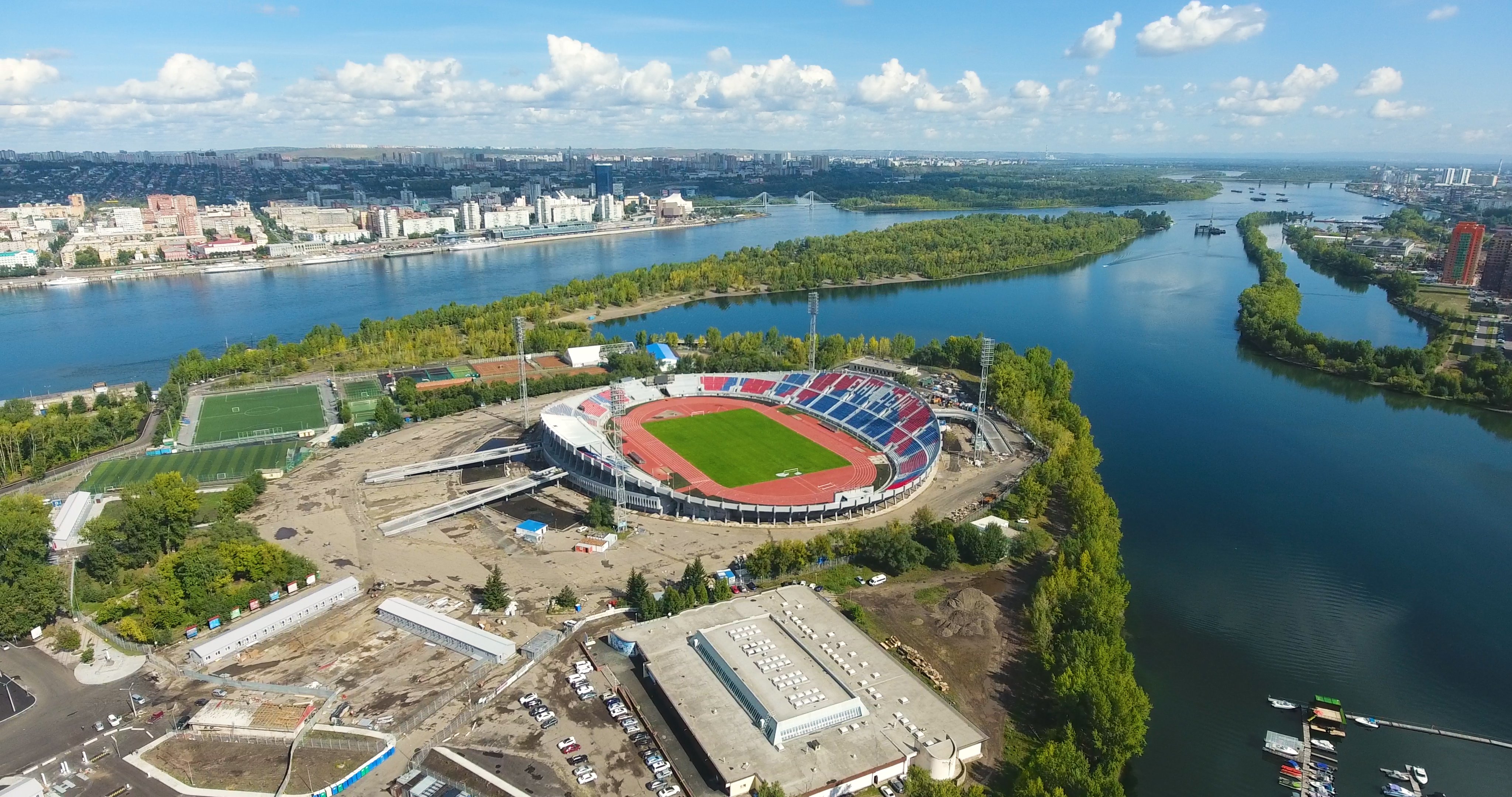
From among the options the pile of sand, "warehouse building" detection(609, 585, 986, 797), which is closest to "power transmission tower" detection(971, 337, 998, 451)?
the pile of sand

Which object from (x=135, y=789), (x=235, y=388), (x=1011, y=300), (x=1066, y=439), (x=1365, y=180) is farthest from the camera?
(x=1365, y=180)

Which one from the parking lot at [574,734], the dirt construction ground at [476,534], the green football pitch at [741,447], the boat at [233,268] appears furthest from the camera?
the boat at [233,268]

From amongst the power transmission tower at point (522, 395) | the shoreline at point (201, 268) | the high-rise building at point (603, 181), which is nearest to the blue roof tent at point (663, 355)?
the power transmission tower at point (522, 395)

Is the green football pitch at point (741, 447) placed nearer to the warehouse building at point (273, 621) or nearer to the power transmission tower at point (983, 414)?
the power transmission tower at point (983, 414)

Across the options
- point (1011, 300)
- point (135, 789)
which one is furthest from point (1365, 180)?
point (135, 789)

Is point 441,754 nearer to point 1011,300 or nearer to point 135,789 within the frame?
point 135,789

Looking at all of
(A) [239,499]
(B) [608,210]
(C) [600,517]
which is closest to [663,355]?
(C) [600,517]
